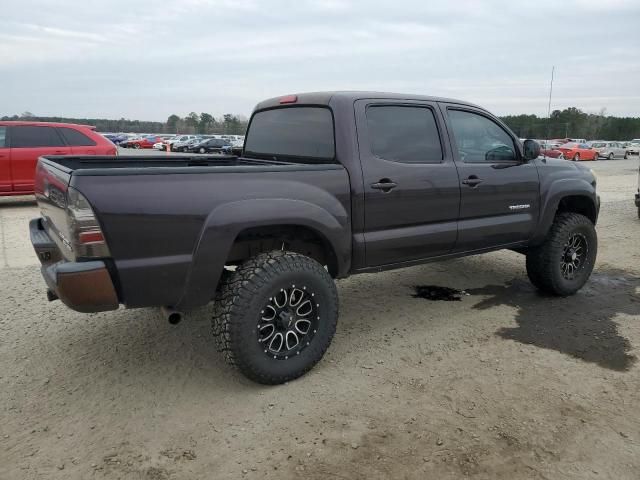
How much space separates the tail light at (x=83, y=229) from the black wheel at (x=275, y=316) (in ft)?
2.54

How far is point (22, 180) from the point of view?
32.3ft

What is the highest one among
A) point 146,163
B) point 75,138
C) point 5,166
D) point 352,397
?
point 75,138

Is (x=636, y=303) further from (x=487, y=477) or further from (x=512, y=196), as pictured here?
(x=487, y=477)

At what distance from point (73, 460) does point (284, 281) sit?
4.68ft

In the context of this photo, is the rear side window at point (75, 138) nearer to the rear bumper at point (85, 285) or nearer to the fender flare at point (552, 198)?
the rear bumper at point (85, 285)

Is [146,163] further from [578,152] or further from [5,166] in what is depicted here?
[578,152]

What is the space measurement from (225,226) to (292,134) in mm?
1385

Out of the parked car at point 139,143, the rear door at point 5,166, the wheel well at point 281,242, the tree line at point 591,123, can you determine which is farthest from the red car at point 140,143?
the wheel well at point 281,242

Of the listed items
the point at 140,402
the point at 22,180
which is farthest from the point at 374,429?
the point at 22,180

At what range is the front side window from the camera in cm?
424

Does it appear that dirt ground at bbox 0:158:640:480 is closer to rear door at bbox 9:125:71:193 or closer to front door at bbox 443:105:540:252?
front door at bbox 443:105:540:252

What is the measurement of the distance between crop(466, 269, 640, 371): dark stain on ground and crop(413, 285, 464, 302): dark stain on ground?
20 centimetres

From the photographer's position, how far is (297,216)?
3.19 metres

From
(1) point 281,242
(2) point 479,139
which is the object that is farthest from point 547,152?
(1) point 281,242
